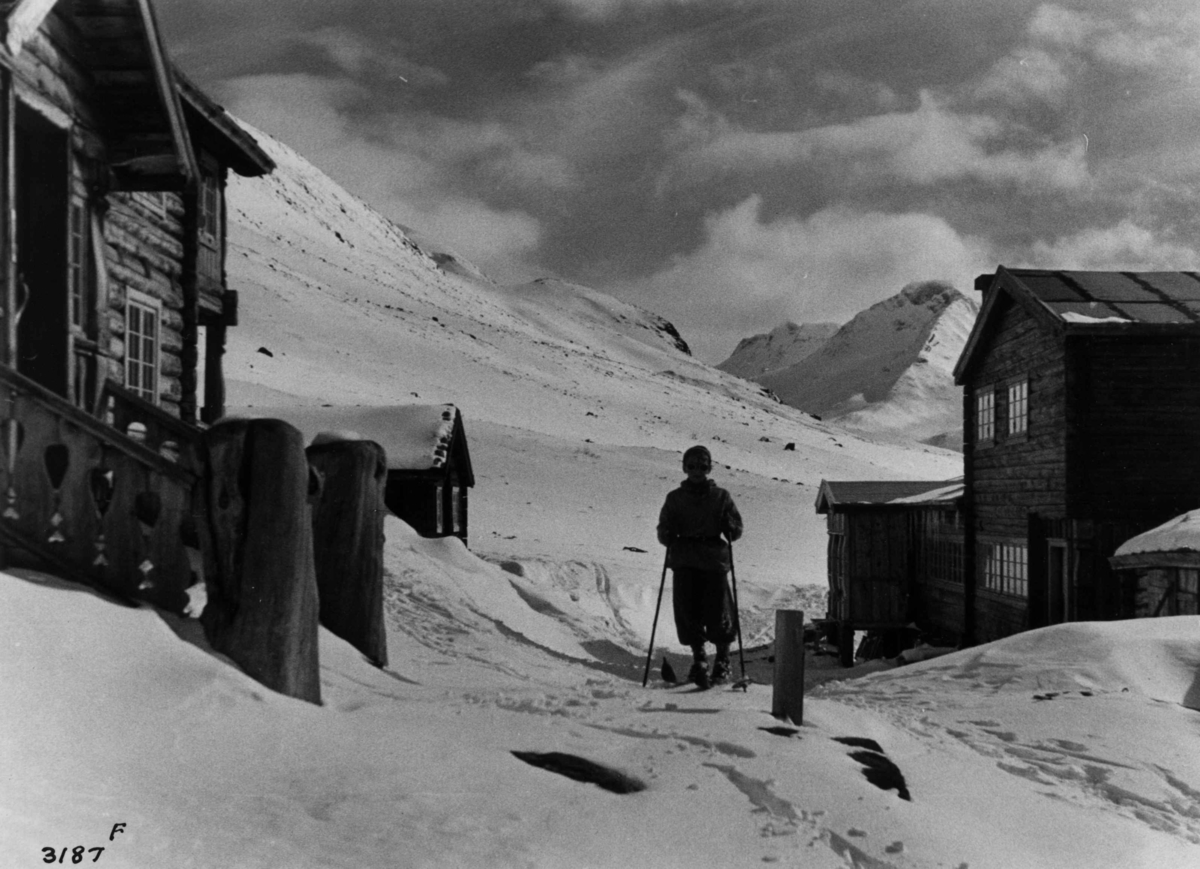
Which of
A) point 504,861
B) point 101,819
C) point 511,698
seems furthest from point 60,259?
point 504,861

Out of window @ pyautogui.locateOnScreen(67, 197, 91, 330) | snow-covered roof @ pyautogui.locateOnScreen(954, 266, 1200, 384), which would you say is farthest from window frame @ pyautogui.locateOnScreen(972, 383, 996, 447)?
window @ pyautogui.locateOnScreen(67, 197, 91, 330)

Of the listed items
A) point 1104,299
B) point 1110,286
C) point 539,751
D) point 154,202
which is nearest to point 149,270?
point 154,202

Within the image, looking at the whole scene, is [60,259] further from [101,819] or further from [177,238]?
[101,819]

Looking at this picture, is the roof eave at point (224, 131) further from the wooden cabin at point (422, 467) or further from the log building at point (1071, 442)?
the log building at point (1071, 442)

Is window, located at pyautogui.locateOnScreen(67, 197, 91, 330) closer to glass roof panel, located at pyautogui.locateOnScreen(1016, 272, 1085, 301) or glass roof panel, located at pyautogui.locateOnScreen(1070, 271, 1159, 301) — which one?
glass roof panel, located at pyautogui.locateOnScreen(1016, 272, 1085, 301)

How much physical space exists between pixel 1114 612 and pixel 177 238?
14647 mm

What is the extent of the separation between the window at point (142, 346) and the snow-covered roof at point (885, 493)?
15.9 metres

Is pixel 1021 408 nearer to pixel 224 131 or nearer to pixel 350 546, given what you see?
pixel 224 131

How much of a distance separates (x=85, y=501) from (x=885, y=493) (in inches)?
855

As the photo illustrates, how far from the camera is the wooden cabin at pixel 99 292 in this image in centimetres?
507

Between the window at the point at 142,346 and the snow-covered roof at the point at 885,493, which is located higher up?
the window at the point at 142,346

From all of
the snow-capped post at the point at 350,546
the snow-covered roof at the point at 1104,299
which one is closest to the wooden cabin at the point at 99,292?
the snow-capped post at the point at 350,546

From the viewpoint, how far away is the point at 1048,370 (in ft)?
56.0

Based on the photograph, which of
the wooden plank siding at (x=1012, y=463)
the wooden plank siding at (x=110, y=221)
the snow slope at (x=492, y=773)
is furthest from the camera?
the wooden plank siding at (x=1012, y=463)
